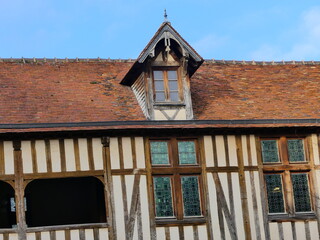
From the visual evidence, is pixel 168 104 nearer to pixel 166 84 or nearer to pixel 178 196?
pixel 166 84

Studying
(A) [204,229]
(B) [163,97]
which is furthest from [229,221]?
(B) [163,97]

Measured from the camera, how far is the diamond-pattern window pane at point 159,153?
2069 cm

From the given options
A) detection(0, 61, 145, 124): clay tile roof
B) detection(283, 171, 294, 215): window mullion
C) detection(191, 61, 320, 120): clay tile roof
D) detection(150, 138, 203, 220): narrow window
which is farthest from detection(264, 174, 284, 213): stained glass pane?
detection(0, 61, 145, 124): clay tile roof

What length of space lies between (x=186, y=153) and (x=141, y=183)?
5.17ft

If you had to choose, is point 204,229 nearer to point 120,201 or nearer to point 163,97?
point 120,201

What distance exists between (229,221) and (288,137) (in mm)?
3001

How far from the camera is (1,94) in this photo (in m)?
21.4

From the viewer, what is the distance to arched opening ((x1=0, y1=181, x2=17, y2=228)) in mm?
22094

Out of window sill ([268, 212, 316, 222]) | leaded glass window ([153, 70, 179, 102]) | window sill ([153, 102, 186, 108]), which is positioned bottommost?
window sill ([268, 212, 316, 222])

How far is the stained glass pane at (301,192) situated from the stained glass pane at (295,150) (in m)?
0.45

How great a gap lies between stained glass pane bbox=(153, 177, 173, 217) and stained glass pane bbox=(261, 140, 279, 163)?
9.36ft

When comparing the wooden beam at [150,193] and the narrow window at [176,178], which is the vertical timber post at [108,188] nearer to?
the wooden beam at [150,193]

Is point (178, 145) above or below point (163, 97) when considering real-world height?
below

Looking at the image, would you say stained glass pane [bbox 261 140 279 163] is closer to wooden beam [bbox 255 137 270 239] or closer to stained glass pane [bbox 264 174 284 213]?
wooden beam [bbox 255 137 270 239]
